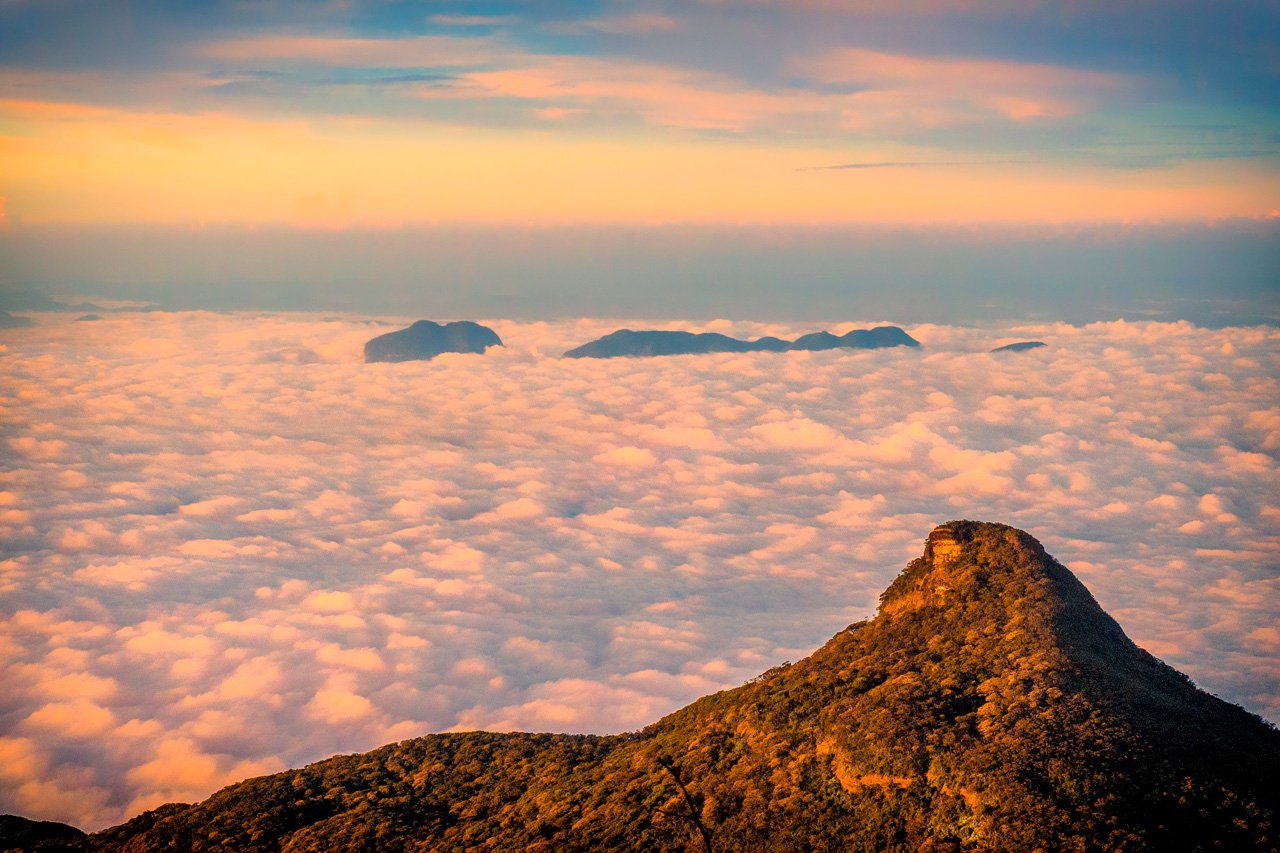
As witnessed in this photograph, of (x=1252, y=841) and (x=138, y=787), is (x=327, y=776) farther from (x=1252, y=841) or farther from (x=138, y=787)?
(x=138, y=787)

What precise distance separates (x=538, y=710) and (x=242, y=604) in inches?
2662

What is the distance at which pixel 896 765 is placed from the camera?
43.7m

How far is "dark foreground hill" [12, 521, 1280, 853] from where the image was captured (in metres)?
40.1

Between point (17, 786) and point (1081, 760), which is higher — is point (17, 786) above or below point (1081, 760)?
below

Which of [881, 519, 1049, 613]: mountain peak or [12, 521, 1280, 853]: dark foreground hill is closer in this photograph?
[12, 521, 1280, 853]: dark foreground hill

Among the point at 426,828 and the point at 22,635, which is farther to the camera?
the point at 22,635

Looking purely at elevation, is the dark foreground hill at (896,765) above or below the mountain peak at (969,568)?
below

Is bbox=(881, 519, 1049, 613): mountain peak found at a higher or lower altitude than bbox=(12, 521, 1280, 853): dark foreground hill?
higher

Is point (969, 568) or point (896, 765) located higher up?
point (969, 568)

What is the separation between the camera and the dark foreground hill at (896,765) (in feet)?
131

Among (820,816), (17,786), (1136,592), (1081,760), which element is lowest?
(17,786)

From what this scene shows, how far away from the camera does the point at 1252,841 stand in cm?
3747

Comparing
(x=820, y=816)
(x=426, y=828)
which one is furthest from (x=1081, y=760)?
(x=426, y=828)

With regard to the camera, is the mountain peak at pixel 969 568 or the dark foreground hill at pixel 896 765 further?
the mountain peak at pixel 969 568
